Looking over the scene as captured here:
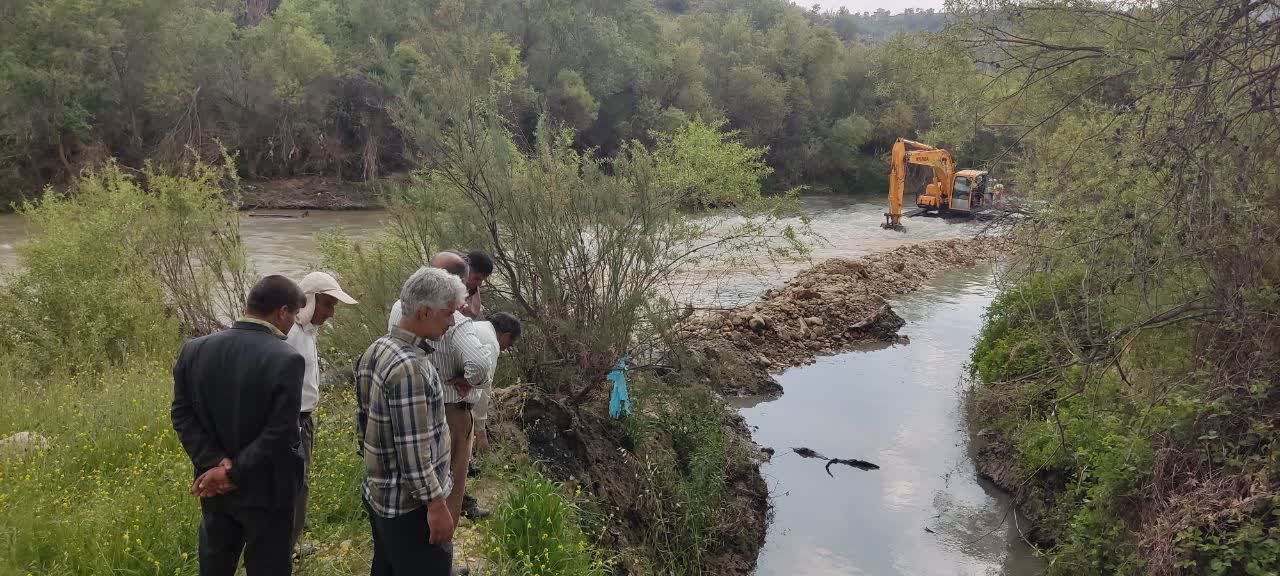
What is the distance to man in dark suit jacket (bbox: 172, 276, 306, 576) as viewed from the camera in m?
3.20

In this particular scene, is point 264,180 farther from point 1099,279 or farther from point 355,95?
point 1099,279

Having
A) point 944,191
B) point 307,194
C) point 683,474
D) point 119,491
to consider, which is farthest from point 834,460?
point 307,194

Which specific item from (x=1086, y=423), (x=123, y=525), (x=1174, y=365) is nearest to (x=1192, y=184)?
(x=1174, y=365)

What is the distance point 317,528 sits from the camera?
15.7 ft

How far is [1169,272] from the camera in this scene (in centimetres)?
616

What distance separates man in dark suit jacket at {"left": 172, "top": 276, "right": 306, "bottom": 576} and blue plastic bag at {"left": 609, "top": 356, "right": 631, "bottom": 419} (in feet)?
14.1

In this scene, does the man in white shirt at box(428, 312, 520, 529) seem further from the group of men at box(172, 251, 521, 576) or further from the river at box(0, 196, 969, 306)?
the river at box(0, 196, 969, 306)

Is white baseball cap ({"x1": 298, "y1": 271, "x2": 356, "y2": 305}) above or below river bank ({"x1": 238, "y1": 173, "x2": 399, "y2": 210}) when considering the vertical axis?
above

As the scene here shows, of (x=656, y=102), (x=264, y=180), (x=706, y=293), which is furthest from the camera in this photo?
(x=656, y=102)

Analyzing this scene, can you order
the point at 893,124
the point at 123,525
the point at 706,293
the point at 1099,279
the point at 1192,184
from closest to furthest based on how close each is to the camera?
the point at 123,525 → the point at 1192,184 → the point at 1099,279 → the point at 706,293 → the point at 893,124

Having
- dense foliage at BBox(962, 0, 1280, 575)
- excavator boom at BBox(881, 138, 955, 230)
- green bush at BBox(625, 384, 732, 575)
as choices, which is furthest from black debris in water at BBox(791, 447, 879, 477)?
excavator boom at BBox(881, 138, 955, 230)

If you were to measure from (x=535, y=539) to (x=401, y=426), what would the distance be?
212 cm

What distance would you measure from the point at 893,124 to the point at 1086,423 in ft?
130

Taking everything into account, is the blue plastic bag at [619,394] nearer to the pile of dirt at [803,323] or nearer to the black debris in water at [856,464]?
the pile of dirt at [803,323]
